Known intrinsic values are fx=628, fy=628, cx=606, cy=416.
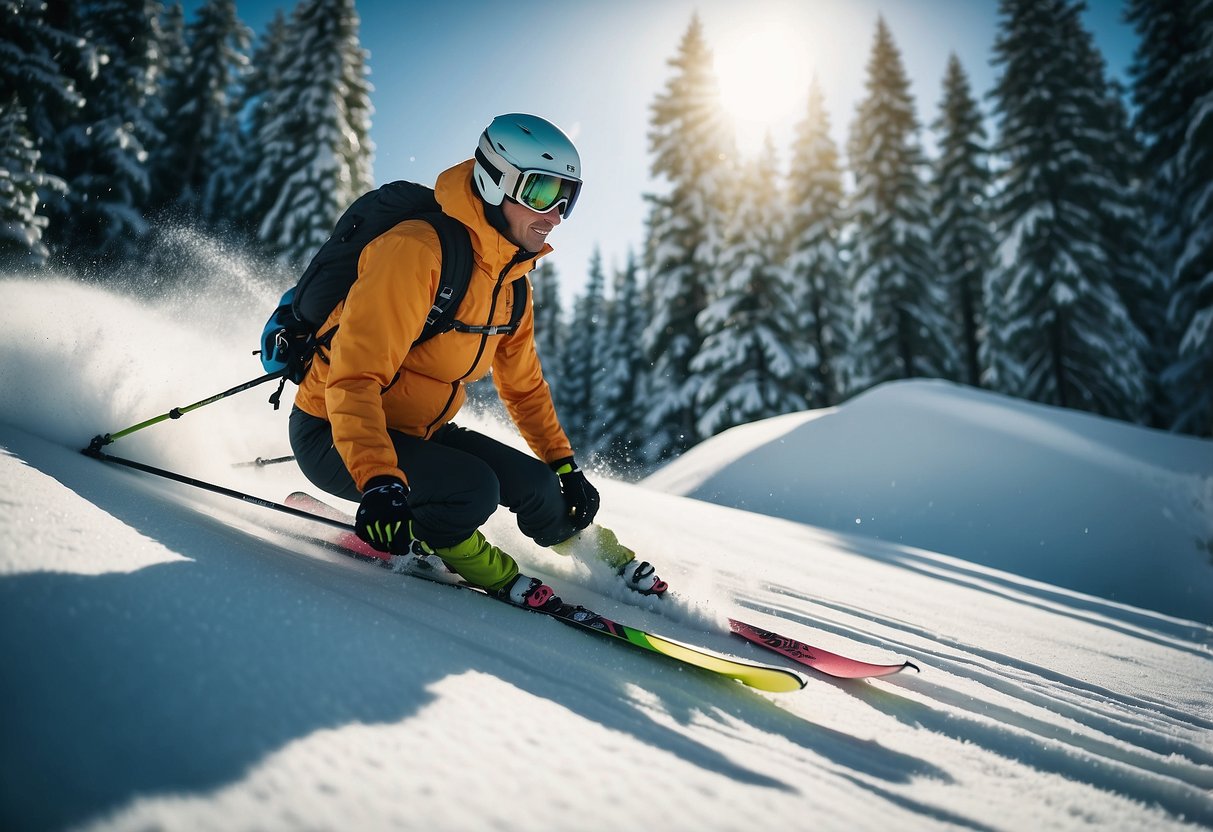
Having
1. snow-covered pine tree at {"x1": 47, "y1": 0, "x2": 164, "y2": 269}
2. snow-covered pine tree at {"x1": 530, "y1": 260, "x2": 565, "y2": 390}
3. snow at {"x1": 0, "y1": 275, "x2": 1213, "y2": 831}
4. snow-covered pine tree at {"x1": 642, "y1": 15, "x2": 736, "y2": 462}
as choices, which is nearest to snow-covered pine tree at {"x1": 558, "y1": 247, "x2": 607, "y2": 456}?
snow-covered pine tree at {"x1": 530, "y1": 260, "x2": 565, "y2": 390}

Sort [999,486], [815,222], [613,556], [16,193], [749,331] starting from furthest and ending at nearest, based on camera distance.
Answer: [815,222]
[749,331]
[16,193]
[999,486]
[613,556]

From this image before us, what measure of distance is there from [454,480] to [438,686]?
1.24 metres

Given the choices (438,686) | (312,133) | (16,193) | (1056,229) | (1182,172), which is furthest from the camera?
(312,133)

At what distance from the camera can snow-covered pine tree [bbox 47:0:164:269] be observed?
20.0 meters

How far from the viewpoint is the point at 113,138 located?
2003 cm

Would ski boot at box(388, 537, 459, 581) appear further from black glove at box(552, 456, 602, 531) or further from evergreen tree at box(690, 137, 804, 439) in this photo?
evergreen tree at box(690, 137, 804, 439)

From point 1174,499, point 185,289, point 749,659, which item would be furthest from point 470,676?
point 185,289

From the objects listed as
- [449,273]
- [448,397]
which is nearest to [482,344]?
[448,397]

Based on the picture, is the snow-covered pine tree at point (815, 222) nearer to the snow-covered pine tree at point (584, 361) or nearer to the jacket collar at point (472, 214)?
the snow-covered pine tree at point (584, 361)

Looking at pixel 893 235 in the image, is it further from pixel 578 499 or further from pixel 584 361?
pixel 578 499

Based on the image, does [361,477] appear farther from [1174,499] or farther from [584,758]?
[1174,499]

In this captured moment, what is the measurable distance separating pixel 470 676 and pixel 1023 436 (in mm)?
11606

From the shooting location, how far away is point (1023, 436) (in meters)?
10.6

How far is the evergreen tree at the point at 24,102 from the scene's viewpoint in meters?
11.7
